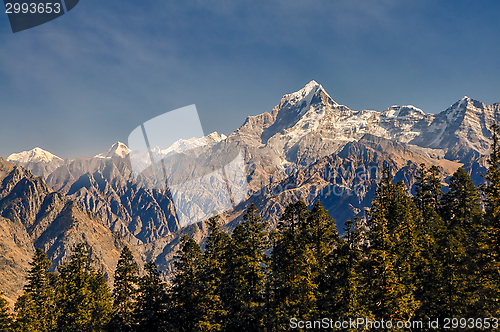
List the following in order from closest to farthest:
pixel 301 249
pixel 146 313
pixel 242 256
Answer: pixel 301 249, pixel 242 256, pixel 146 313

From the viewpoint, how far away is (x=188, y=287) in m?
43.2

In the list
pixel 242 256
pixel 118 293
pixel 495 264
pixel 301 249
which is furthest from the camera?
pixel 118 293

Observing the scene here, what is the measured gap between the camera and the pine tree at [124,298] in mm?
51250

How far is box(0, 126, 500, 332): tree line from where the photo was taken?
108ft

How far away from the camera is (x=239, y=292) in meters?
39.7

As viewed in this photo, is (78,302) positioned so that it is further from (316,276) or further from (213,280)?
(316,276)

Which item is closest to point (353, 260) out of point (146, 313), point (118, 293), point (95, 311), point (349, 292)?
point (349, 292)

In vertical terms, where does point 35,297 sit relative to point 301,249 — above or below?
below

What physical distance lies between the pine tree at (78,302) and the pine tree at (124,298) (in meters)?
2.44

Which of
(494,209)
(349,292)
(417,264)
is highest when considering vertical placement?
(494,209)

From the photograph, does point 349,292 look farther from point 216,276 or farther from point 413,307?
point 216,276

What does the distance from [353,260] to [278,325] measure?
9.97m

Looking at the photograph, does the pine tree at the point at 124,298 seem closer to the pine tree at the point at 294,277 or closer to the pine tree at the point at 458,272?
the pine tree at the point at 294,277

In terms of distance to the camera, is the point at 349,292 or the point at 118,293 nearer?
the point at 349,292
